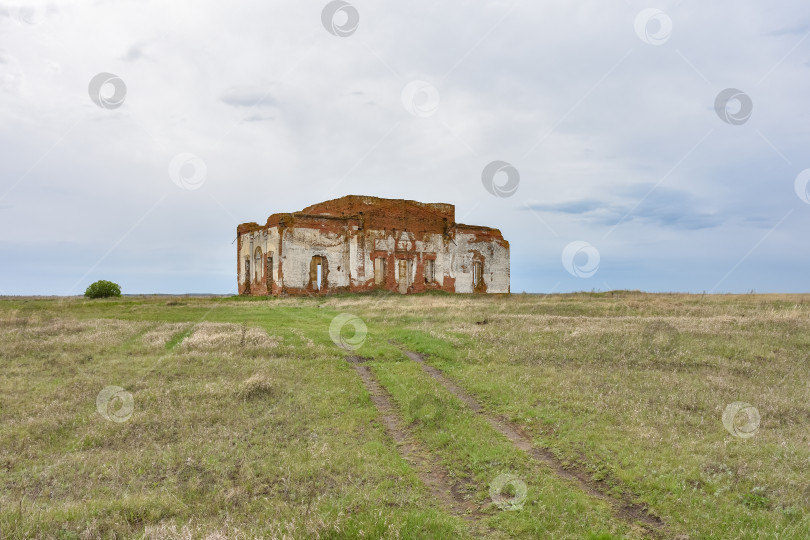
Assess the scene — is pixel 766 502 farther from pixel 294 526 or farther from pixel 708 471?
pixel 294 526

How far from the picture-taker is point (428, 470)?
903 cm

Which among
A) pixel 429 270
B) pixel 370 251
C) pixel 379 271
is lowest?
pixel 379 271

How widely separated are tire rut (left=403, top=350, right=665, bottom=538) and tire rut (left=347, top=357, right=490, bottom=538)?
72.0 inches

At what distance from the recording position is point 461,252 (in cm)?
5416

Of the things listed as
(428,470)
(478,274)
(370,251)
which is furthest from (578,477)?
(478,274)

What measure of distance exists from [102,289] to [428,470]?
43.5m

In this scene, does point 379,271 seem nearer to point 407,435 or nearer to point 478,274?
point 478,274

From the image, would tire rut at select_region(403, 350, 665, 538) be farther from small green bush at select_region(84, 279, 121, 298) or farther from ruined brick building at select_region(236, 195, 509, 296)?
small green bush at select_region(84, 279, 121, 298)

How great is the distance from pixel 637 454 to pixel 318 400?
7358 mm

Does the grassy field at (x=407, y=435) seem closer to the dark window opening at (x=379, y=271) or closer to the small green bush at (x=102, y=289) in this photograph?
the small green bush at (x=102, y=289)

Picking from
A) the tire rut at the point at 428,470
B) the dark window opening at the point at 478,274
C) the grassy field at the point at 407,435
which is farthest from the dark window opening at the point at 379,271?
the tire rut at the point at 428,470

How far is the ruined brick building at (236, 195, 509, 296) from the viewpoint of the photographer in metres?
44.4

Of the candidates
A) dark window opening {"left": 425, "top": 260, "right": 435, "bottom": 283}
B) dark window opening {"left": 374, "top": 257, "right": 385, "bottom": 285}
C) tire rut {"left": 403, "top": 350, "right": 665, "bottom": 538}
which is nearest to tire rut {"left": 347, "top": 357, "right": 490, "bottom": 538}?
tire rut {"left": 403, "top": 350, "right": 665, "bottom": 538}

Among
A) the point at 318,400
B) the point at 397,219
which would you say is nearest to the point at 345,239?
the point at 397,219
